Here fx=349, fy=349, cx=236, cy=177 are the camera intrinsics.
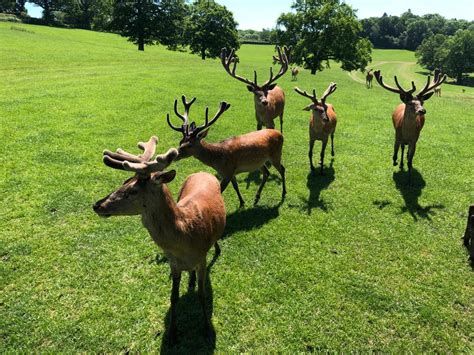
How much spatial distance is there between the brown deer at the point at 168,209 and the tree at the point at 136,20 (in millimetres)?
52295

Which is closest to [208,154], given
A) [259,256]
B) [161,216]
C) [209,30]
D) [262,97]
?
[259,256]

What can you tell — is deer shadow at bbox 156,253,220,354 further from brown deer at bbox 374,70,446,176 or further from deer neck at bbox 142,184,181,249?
brown deer at bbox 374,70,446,176

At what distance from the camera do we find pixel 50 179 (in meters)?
9.21

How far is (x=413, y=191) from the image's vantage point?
965cm

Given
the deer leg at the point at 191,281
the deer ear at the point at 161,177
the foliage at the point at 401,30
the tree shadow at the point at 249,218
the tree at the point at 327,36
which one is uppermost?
the foliage at the point at 401,30

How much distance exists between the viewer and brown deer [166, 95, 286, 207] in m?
7.61

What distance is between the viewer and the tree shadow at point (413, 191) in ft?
28.0

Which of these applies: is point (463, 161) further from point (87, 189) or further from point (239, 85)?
point (239, 85)

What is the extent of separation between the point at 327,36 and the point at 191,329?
44294mm

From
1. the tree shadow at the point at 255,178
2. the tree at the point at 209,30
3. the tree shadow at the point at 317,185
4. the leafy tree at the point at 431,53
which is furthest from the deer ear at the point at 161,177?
the leafy tree at the point at 431,53

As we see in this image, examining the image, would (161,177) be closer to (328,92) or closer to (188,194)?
(188,194)

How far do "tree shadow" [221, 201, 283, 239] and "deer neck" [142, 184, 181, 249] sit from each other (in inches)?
125

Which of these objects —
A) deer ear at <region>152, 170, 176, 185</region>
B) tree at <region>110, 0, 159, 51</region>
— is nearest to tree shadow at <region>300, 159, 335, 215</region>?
deer ear at <region>152, 170, 176, 185</region>

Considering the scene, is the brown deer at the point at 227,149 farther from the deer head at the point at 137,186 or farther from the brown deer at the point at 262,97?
the deer head at the point at 137,186
